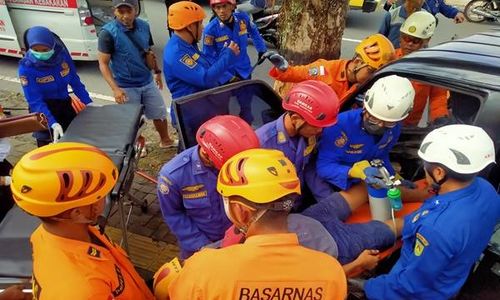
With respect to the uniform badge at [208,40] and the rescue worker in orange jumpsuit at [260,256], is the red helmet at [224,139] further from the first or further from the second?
the uniform badge at [208,40]

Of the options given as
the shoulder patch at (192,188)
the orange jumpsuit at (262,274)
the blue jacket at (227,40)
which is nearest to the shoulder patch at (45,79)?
the blue jacket at (227,40)

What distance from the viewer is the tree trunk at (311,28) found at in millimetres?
4227

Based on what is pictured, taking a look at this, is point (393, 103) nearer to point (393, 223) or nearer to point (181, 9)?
point (393, 223)

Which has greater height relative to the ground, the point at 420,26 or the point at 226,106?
the point at 420,26

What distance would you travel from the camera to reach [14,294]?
2172 mm

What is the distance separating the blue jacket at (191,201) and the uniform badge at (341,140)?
0.92 m

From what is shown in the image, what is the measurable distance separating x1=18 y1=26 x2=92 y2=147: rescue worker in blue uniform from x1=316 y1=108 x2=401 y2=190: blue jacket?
88.1 inches

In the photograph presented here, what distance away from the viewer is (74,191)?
1748 millimetres

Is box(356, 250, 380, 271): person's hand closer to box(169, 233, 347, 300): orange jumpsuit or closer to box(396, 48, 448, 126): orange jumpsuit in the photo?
box(169, 233, 347, 300): orange jumpsuit

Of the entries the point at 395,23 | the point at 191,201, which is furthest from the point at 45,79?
the point at 395,23

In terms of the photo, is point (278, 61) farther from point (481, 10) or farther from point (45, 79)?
point (481, 10)

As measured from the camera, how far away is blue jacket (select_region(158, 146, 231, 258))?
2.55m

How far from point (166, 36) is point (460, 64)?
755cm

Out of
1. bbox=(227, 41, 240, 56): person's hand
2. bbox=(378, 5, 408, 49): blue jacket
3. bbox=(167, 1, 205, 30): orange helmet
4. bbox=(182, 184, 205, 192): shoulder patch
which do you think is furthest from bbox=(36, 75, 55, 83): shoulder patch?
bbox=(378, 5, 408, 49): blue jacket
